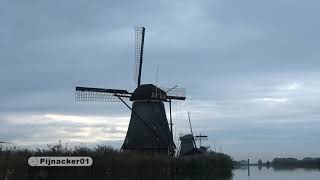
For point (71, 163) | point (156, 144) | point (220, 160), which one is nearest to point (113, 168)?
point (71, 163)

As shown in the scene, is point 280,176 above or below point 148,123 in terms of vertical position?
below

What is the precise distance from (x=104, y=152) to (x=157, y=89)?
832 inches

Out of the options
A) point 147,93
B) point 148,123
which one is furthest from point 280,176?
point 147,93

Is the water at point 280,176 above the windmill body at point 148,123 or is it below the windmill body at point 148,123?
below

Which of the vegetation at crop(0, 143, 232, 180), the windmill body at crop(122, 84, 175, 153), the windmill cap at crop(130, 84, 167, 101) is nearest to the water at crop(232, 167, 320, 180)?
the windmill body at crop(122, 84, 175, 153)

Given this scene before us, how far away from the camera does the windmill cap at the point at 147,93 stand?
5869cm

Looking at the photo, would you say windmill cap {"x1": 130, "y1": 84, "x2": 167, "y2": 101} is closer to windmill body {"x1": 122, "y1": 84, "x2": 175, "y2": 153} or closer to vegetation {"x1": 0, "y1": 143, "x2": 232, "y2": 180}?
windmill body {"x1": 122, "y1": 84, "x2": 175, "y2": 153}

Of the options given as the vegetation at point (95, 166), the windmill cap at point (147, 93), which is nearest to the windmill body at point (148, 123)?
the windmill cap at point (147, 93)

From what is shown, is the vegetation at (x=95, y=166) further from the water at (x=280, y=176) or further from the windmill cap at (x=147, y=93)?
the water at (x=280, y=176)

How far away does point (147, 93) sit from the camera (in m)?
58.6

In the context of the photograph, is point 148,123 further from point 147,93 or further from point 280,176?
point 280,176

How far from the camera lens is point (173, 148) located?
61.1m

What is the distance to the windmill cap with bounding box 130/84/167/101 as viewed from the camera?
58688 millimetres

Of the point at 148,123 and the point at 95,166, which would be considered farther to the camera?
the point at 148,123
